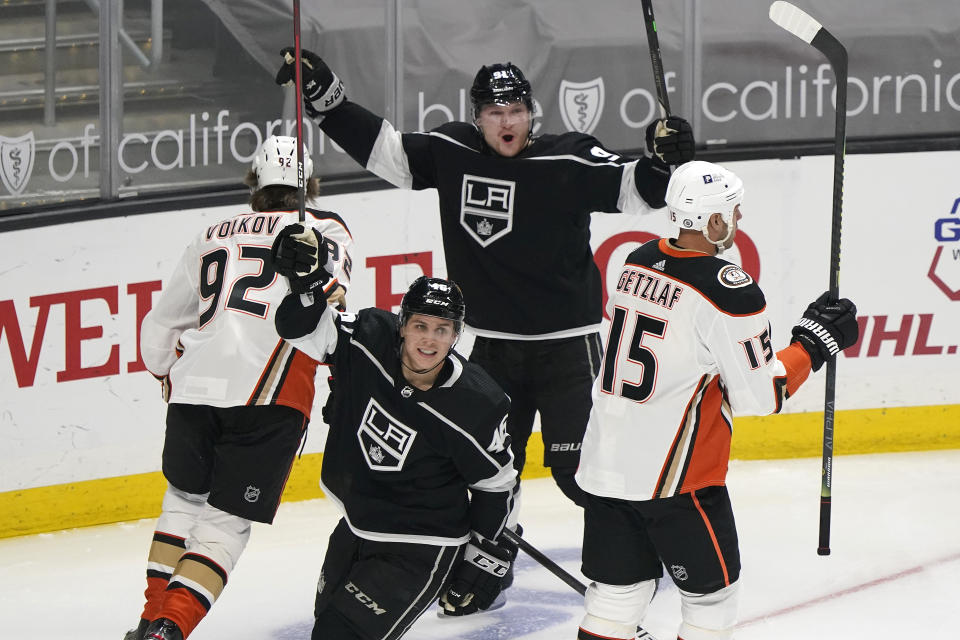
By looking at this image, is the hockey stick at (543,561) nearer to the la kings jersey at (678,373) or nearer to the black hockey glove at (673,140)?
the la kings jersey at (678,373)

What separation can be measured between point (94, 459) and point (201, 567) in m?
1.46

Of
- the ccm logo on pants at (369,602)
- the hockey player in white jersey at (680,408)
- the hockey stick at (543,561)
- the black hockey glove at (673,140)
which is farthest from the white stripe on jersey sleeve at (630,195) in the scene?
the ccm logo on pants at (369,602)

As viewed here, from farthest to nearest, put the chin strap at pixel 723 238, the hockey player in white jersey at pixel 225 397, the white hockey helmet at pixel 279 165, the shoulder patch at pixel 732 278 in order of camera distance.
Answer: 1. the white hockey helmet at pixel 279 165
2. the hockey player in white jersey at pixel 225 397
3. the chin strap at pixel 723 238
4. the shoulder patch at pixel 732 278

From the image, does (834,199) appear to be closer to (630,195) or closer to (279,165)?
(630,195)

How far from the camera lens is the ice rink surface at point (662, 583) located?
3.66 meters

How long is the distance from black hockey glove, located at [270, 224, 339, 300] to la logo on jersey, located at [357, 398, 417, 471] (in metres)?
0.29

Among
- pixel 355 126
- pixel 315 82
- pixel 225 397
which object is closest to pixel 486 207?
pixel 355 126

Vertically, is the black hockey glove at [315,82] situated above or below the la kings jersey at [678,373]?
above

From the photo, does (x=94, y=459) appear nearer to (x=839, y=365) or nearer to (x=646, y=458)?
(x=646, y=458)

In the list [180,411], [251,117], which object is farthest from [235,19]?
[180,411]

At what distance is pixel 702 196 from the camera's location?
2816 millimetres

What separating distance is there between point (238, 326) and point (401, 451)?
0.58 m

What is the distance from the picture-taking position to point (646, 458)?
2.81 m

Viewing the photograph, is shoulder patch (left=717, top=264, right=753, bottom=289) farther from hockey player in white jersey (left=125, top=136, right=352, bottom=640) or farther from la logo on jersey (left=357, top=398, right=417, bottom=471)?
hockey player in white jersey (left=125, top=136, right=352, bottom=640)
